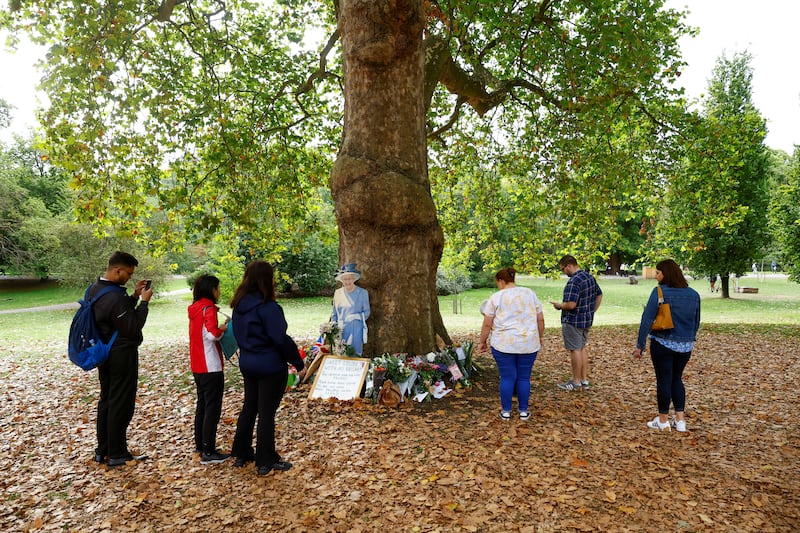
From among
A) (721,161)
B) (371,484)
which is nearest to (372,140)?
(371,484)

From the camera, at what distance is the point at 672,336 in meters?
5.03

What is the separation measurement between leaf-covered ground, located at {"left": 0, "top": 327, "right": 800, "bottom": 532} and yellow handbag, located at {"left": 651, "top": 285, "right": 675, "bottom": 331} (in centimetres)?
122

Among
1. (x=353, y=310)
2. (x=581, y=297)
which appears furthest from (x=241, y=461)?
(x=581, y=297)

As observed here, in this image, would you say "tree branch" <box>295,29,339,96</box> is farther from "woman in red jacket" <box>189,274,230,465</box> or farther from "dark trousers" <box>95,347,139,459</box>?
"dark trousers" <box>95,347,139,459</box>

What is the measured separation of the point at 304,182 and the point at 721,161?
Answer: 1047cm

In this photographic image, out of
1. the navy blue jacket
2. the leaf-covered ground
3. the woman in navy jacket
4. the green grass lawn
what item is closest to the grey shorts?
the leaf-covered ground

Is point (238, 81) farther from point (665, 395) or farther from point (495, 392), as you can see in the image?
point (665, 395)

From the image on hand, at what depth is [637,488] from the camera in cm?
389

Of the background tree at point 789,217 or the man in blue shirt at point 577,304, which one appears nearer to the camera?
the man in blue shirt at point 577,304

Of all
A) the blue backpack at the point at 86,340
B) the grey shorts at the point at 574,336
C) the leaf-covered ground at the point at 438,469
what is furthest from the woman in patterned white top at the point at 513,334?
the blue backpack at the point at 86,340

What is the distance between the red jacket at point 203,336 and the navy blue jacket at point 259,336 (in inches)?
16.5

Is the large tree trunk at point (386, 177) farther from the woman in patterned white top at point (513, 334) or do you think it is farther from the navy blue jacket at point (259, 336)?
the navy blue jacket at point (259, 336)

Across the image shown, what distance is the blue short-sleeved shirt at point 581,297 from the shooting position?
6.95m

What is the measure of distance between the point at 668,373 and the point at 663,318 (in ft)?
2.15
